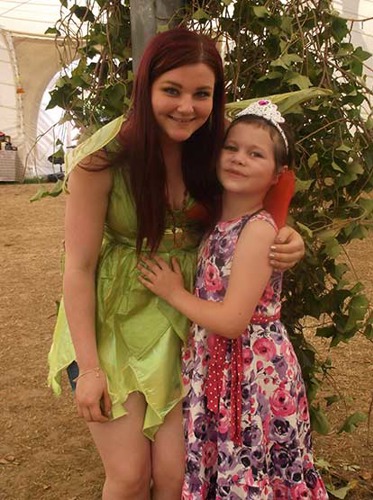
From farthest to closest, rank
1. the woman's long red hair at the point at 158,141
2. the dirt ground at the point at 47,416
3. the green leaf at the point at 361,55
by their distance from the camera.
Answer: the dirt ground at the point at 47,416
the green leaf at the point at 361,55
the woman's long red hair at the point at 158,141

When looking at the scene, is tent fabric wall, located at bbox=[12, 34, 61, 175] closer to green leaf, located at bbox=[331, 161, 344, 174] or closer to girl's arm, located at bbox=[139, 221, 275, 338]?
green leaf, located at bbox=[331, 161, 344, 174]

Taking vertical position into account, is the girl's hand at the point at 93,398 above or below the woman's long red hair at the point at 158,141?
below

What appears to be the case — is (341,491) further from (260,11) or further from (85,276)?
(260,11)

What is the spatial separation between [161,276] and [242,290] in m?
0.22

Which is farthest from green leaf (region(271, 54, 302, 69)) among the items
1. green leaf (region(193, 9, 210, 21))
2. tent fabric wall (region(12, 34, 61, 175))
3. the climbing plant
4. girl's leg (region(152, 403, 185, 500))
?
tent fabric wall (region(12, 34, 61, 175))

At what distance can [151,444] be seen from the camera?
5.41ft

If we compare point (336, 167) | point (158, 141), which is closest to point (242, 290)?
point (158, 141)

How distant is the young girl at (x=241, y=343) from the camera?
1.51m

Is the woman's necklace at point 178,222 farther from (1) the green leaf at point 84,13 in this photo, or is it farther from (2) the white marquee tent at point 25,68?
(2) the white marquee tent at point 25,68

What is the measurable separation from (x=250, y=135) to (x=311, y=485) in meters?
0.90

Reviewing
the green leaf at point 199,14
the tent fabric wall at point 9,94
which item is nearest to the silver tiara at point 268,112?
the green leaf at point 199,14

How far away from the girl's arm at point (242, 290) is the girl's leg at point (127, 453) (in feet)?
0.93

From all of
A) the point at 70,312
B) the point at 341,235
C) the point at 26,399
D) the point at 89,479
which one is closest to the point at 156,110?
the point at 70,312

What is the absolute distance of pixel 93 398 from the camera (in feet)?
5.17
